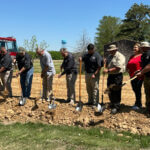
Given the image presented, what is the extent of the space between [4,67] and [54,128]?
2.92m

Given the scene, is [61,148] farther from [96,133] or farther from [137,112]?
[137,112]

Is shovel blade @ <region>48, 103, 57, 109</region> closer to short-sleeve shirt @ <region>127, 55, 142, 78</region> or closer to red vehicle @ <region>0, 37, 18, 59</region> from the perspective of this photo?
short-sleeve shirt @ <region>127, 55, 142, 78</region>

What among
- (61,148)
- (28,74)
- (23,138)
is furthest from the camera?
(28,74)

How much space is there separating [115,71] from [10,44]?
46.8 feet

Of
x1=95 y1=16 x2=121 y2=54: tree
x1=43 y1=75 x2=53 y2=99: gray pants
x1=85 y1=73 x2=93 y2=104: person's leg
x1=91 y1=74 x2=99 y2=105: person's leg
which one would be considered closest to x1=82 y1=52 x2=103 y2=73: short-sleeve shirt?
x1=85 y1=73 x2=93 y2=104: person's leg

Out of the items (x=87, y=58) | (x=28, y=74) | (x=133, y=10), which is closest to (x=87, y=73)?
(x=87, y=58)

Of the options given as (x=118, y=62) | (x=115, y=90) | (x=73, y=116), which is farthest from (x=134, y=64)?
Answer: (x=73, y=116)

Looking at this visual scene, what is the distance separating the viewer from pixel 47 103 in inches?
243

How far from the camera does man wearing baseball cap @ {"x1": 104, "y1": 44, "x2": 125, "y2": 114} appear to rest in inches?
202

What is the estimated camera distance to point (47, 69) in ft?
20.0

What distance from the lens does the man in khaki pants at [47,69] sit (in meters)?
5.93

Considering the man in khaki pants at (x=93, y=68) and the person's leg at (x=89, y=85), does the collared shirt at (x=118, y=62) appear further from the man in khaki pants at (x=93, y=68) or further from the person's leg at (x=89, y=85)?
the person's leg at (x=89, y=85)

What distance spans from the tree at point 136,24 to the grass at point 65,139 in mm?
37763

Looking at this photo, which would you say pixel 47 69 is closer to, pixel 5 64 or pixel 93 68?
pixel 93 68
